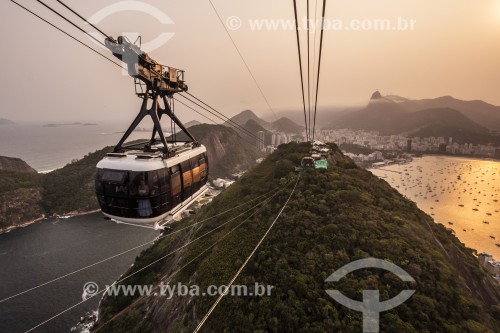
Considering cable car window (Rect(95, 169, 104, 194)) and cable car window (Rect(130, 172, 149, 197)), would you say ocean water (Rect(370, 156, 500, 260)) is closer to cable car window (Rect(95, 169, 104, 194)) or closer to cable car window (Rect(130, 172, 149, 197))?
cable car window (Rect(130, 172, 149, 197))

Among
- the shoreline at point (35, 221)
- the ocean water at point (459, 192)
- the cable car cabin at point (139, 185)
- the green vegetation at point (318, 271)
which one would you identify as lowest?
the ocean water at point (459, 192)

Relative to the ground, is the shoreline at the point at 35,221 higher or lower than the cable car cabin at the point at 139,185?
lower

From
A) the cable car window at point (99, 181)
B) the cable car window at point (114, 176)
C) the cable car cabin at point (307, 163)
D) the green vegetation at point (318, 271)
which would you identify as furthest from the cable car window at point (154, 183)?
the cable car cabin at point (307, 163)

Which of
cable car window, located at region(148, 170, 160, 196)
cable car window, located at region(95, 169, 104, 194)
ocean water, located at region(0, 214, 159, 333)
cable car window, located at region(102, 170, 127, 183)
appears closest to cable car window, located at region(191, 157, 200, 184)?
cable car window, located at region(148, 170, 160, 196)

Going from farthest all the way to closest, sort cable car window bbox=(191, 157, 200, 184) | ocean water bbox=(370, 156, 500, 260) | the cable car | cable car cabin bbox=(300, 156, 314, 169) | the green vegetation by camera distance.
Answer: ocean water bbox=(370, 156, 500, 260) → cable car cabin bbox=(300, 156, 314, 169) → the green vegetation → cable car window bbox=(191, 157, 200, 184) → the cable car

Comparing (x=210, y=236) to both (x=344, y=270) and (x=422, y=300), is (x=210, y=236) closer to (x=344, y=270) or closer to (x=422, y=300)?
(x=344, y=270)

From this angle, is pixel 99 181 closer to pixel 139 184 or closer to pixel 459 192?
pixel 139 184

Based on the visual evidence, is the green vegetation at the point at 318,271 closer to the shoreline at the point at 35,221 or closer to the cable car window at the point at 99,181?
the cable car window at the point at 99,181

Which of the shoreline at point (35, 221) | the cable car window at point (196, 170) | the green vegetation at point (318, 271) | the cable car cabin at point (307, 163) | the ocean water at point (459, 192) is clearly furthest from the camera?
the ocean water at point (459, 192)
